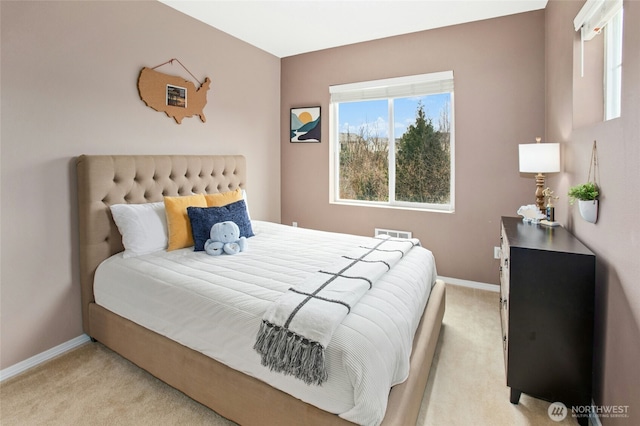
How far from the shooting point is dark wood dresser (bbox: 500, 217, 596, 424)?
170 centimetres

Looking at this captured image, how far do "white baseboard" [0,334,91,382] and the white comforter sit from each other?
0.39 m

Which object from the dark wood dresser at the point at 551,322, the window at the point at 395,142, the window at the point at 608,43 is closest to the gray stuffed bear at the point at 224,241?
the dark wood dresser at the point at 551,322

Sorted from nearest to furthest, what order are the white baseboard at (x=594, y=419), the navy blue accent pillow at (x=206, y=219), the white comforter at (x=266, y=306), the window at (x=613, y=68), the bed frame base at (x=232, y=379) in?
the white comforter at (x=266, y=306) < the bed frame base at (x=232, y=379) < the white baseboard at (x=594, y=419) < the window at (x=613, y=68) < the navy blue accent pillow at (x=206, y=219)

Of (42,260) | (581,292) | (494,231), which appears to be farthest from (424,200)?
(42,260)

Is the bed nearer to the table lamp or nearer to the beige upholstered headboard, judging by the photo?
the beige upholstered headboard

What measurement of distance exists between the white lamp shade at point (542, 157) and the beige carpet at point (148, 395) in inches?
51.5

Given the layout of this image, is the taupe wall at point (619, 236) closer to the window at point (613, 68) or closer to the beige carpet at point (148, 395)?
the window at point (613, 68)

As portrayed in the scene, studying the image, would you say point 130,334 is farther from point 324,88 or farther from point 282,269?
point 324,88

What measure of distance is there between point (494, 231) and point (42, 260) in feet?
12.4

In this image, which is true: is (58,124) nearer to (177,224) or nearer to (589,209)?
(177,224)

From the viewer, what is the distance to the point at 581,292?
169 centimetres

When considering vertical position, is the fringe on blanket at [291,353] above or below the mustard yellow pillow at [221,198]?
below

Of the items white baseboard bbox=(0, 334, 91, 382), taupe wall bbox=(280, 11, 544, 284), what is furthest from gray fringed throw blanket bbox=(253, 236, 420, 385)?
taupe wall bbox=(280, 11, 544, 284)

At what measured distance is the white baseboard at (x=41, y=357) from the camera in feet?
7.08
